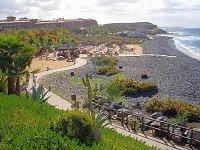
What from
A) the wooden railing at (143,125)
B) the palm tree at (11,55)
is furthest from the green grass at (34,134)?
the palm tree at (11,55)

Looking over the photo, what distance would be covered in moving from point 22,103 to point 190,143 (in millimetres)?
6220

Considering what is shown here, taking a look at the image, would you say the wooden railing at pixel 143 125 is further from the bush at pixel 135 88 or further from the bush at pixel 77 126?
the bush at pixel 135 88

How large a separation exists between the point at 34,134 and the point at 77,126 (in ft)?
5.31

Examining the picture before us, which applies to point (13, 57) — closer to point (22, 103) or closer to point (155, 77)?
point (22, 103)

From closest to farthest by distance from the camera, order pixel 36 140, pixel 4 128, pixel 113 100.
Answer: pixel 36 140, pixel 4 128, pixel 113 100

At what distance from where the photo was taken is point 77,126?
11.5 meters

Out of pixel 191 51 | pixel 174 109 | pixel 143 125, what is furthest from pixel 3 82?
pixel 191 51

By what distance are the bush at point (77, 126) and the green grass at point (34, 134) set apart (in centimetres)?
32

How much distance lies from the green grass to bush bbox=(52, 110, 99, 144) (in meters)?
0.32

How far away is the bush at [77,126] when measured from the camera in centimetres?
1138

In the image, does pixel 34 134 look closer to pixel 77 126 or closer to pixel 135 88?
pixel 77 126

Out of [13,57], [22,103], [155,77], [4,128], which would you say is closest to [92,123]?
[4,128]

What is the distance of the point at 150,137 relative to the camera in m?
15.8

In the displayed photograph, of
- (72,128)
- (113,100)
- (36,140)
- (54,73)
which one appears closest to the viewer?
(36,140)
